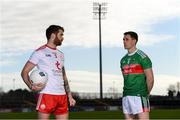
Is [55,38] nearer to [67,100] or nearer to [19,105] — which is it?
[67,100]

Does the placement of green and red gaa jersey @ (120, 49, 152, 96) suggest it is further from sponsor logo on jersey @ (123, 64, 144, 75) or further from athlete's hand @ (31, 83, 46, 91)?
athlete's hand @ (31, 83, 46, 91)

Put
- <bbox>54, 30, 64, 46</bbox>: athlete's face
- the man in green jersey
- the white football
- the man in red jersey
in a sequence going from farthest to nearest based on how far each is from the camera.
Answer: the man in green jersey
<bbox>54, 30, 64, 46</bbox>: athlete's face
the man in red jersey
the white football

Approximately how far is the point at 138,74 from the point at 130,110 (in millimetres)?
732

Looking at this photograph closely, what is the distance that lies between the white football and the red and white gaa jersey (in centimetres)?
8

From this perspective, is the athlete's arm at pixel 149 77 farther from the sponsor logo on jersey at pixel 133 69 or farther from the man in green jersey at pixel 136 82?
the sponsor logo on jersey at pixel 133 69

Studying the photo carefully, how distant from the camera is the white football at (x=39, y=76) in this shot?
8469 millimetres

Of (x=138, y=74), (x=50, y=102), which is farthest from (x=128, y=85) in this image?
(x=50, y=102)

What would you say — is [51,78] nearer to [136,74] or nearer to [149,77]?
[136,74]

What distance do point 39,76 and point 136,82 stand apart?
1.98m

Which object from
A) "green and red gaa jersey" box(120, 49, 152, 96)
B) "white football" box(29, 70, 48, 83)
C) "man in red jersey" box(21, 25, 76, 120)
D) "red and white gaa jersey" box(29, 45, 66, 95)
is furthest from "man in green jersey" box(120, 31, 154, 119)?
"white football" box(29, 70, 48, 83)

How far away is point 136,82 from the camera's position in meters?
9.35

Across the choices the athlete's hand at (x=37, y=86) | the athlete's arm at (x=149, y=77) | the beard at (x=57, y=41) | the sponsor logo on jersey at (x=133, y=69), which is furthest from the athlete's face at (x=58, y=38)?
the athlete's arm at (x=149, y=77)

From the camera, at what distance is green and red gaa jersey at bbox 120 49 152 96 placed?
30.7 feet

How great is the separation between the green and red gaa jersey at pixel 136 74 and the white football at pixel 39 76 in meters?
1.77
